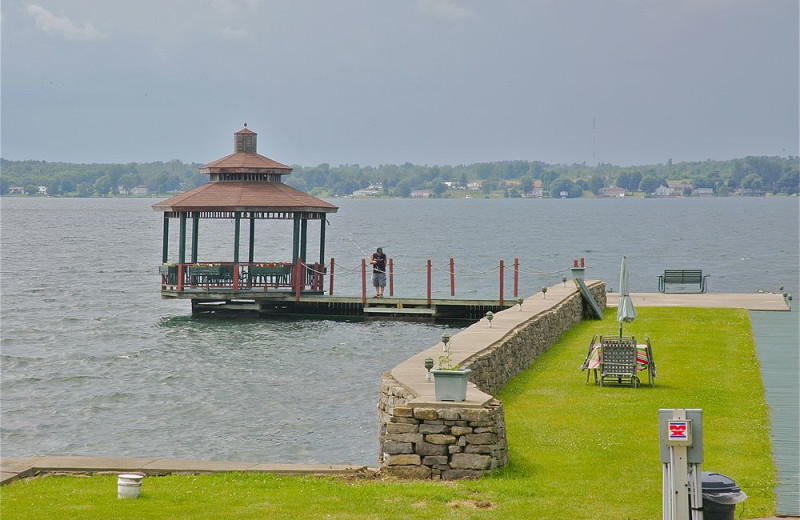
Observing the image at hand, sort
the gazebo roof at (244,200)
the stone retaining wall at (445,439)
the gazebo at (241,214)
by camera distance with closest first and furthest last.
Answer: the stone retaining wall at (445,439), the gazebo at (241,214), the gazebo roof at (244,200)

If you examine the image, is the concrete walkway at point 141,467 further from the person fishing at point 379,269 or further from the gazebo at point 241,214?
the person fishing at point 379,269

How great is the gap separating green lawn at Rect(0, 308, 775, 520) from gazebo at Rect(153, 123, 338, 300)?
66.3ft

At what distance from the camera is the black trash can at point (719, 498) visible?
9.21 meters

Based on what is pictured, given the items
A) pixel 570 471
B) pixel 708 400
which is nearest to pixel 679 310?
pixel 708 400

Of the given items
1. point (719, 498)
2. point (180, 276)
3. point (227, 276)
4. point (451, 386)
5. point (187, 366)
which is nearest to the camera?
A: point (719, 498)

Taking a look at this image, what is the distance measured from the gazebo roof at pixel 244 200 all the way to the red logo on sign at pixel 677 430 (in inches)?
1108

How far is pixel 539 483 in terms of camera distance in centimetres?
1202

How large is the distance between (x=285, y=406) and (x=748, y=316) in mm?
11831

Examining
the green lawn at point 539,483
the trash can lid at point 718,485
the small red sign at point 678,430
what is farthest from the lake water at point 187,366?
the small red sign at point 678,430

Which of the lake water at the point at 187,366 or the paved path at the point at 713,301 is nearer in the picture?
the lake water at the point at 187,366

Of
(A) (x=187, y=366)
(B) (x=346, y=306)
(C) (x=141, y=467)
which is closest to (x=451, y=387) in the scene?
(C) (x=141, y=467)

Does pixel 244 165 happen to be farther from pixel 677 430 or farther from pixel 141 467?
pixel 677 430

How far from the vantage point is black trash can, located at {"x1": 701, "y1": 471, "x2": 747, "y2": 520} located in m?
9.21

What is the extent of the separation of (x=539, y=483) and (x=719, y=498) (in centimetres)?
303
